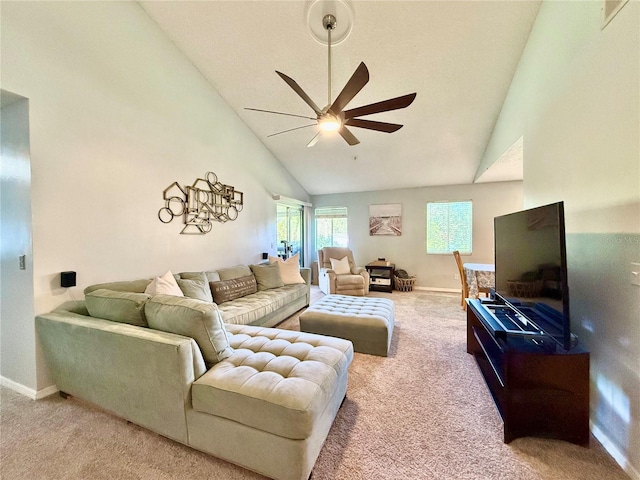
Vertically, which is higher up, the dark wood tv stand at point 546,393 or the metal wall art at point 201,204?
the metal wall art at point 201,204

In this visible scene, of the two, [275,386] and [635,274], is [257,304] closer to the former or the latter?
[275,386]

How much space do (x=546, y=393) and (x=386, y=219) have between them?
4.89m

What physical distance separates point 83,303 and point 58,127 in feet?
4.91

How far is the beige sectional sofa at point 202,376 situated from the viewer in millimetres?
1267

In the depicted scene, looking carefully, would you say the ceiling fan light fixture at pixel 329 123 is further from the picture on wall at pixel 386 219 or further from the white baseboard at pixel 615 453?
the picture on wall at pixel 386 219

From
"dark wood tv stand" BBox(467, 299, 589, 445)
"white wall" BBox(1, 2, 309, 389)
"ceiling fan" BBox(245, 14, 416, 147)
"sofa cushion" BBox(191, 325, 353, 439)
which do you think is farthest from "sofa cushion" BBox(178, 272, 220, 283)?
"dark wood tv stand" BBox(467, 299, 589, 445)

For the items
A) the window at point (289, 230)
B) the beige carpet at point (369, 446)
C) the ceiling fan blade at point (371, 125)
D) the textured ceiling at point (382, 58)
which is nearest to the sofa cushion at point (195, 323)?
the beige carpet at point (369, 446)

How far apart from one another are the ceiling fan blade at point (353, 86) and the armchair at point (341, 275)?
10.8 ft

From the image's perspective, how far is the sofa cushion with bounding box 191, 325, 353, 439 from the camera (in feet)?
4.03

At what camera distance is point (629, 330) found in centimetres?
141

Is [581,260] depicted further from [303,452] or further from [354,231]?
[354,231]

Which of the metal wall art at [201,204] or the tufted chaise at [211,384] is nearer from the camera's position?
the tufted chaise at [211,384]

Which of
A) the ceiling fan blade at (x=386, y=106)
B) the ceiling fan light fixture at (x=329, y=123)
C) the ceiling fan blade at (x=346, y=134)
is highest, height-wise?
the ceiling fan blade at (x=386, y=106)

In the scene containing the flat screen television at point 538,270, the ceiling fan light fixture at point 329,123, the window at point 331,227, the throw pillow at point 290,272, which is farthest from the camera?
the window at point 331,227
